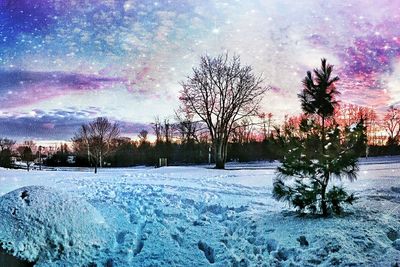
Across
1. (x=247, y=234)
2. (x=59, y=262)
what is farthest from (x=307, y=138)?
(x=59, y=262)

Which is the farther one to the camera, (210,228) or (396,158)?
(396,158)

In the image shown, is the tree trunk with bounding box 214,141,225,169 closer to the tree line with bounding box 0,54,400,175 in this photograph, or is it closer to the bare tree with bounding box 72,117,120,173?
the tree line with bounding box 0,54,400,175

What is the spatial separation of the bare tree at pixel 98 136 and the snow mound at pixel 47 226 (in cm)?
2218

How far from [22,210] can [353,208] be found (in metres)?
5.20

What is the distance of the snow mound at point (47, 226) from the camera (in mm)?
4613

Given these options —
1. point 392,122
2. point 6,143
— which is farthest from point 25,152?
point 392,122

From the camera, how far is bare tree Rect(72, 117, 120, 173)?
27891mm

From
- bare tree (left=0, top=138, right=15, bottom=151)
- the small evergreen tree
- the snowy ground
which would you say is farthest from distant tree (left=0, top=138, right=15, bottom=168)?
the small evergreen tree

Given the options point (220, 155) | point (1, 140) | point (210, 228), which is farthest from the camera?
point (1, 140)

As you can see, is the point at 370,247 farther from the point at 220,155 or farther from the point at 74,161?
the point at 74,161

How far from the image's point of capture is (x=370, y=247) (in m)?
4.29

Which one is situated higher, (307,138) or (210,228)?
(307,138)

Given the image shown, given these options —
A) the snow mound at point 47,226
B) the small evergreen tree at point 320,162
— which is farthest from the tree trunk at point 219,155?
the snow mound at point 47,226

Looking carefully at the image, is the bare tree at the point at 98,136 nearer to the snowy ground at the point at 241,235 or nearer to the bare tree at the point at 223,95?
the bare tree at the point at 223,95
